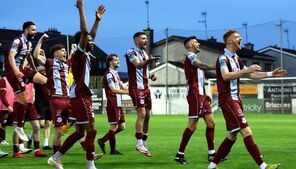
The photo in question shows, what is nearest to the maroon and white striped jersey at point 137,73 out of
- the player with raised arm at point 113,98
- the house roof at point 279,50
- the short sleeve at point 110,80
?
the player with raised arm at point 113,98

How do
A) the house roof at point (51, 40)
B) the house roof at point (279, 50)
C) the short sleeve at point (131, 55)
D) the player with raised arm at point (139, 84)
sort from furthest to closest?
the house roof at point (51, 40)
the house roof at point (279, 50)
the player with raised arm at point (139, 84)
the short sleeve at point (131, 55)

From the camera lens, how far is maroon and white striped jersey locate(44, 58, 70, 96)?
33.3ft

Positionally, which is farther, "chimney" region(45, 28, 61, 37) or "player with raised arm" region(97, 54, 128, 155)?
"chimney" region(45, 28, 61, 37)

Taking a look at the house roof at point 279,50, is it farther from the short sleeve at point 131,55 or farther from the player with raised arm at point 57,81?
the player with raised arm at point 57,81

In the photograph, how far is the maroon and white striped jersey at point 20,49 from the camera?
999 centimetres

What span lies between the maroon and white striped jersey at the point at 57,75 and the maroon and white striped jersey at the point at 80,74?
2.02 metres

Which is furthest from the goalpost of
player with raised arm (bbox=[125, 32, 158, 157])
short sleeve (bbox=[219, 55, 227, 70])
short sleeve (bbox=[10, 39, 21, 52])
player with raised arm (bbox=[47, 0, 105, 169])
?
player with raised arm (bbox=[47, 0, 105, 169])

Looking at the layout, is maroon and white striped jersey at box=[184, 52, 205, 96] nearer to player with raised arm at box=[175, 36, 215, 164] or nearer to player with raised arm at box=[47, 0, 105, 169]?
player with raised arm at box=[175, 36, 215, 164]

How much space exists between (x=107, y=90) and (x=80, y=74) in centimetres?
383

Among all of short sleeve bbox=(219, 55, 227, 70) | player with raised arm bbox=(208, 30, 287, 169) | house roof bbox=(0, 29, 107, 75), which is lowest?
player with raised arm bbox=(208, 30, 287, 169)

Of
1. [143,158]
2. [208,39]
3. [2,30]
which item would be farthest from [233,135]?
[2,30]

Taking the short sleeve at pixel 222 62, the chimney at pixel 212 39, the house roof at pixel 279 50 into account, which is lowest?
the short sleeve at pixel 222 62

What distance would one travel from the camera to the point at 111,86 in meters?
11.6

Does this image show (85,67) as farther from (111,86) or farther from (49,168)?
(111,86)
